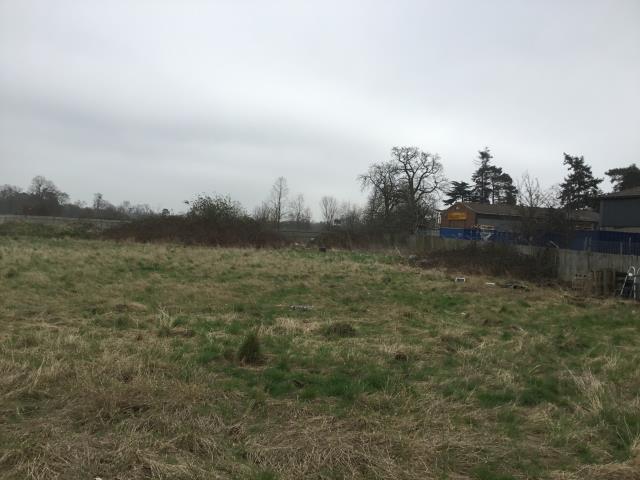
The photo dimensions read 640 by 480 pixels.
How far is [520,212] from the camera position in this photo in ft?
73.0

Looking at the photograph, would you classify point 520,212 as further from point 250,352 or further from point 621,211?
point 250,352

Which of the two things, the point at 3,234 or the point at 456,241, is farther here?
the point at 3,234

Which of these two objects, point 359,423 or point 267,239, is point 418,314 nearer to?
point 359,423

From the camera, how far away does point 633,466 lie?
3539 millimetres

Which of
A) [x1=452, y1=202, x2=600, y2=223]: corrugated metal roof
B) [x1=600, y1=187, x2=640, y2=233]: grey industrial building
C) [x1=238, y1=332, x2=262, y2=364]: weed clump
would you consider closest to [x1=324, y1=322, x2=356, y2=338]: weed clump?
[x1=238, y1=332, x2=262, y2=364]: weed clump

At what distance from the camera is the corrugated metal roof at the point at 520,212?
71.9 ft

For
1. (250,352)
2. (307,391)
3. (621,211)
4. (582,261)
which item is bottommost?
(307,391)

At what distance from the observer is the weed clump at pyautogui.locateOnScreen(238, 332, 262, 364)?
19.7 feet

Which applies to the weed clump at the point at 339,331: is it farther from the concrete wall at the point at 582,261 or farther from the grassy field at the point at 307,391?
the concrete wall at the point at 582,261

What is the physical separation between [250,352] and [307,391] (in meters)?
1.31

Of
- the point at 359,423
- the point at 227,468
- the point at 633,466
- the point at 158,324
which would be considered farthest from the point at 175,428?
the point at 158,324

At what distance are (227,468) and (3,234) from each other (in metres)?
37.3

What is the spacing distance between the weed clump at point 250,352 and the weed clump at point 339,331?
1834 millimetres

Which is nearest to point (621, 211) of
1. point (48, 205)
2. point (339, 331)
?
point (339, 331)
